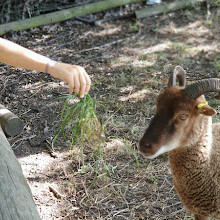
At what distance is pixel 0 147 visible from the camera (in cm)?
225

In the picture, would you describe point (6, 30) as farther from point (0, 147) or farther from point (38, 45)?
point (0, 147)

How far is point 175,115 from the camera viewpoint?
264 cm

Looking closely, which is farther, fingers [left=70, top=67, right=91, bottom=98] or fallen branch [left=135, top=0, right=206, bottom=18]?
fallen branch [left=135, top=0, right=206, bottom=18]

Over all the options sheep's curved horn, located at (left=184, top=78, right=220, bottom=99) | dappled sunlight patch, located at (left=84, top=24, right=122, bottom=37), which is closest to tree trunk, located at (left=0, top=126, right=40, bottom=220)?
sheep's curved horn, located at (left=184, top=78, right=220, bottom=99)

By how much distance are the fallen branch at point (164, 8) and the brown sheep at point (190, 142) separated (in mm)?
4621

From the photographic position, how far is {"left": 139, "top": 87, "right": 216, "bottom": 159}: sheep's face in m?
2.63

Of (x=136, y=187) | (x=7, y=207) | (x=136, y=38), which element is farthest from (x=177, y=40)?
(x=7, y=207)

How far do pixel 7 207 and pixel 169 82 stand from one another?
70.6 inches

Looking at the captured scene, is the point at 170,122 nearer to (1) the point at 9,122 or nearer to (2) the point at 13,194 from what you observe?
(2) the point at 13,194

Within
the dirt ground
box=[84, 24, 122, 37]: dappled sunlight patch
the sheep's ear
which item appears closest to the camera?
the sheep's ear

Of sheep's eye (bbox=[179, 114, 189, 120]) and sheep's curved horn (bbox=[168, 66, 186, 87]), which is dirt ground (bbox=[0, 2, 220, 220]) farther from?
sheep's curved horn (bbox=[168, 66, 186, 87])

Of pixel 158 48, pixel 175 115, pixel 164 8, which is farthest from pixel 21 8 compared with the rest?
pixel 175 115

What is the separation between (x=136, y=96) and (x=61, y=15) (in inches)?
114

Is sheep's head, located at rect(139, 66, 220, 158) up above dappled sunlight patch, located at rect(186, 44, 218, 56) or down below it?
above
